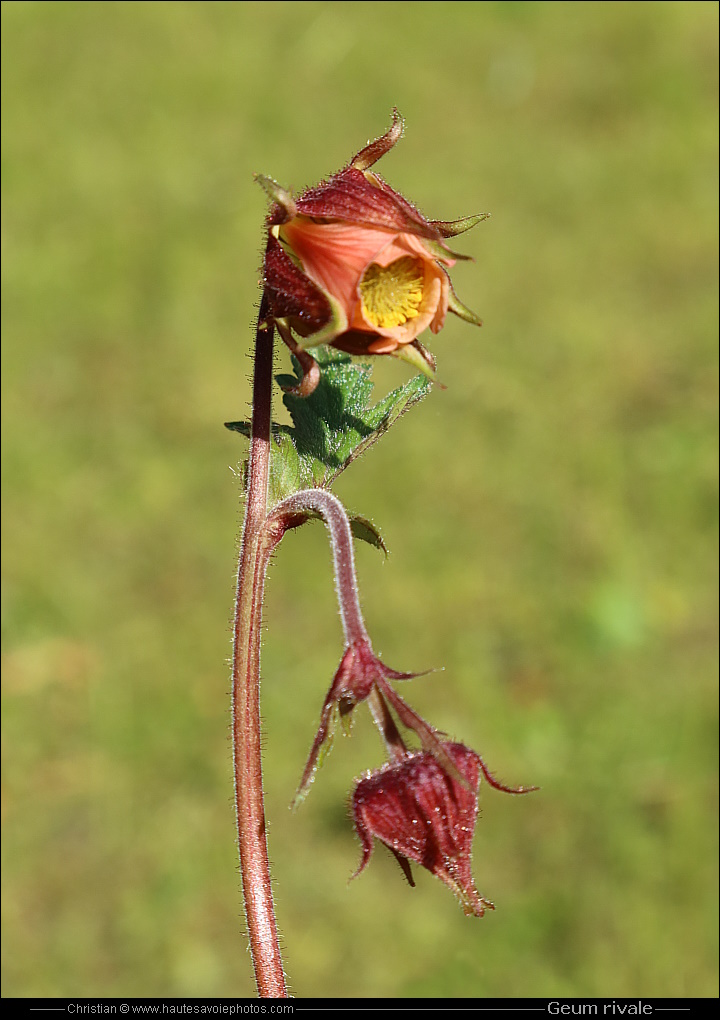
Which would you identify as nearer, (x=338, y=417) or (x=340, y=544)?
(x=340, y=544)

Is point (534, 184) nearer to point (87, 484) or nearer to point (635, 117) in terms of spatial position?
point (635, 117)

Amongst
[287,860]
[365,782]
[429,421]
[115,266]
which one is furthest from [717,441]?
[365,782]

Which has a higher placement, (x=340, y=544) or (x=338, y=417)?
(x=338, y=417)

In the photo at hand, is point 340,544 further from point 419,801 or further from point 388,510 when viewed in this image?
point 388,510

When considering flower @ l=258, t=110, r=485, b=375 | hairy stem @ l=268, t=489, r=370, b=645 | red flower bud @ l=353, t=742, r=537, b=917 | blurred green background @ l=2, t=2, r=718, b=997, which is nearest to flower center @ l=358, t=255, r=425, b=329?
flower @ l=258, t=110, r=485, b=375

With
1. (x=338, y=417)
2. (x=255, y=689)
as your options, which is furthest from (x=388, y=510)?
(x=255, y=689)

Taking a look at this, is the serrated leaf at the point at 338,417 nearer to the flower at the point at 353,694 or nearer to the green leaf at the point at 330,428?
the green leaf at the point at 330,428
